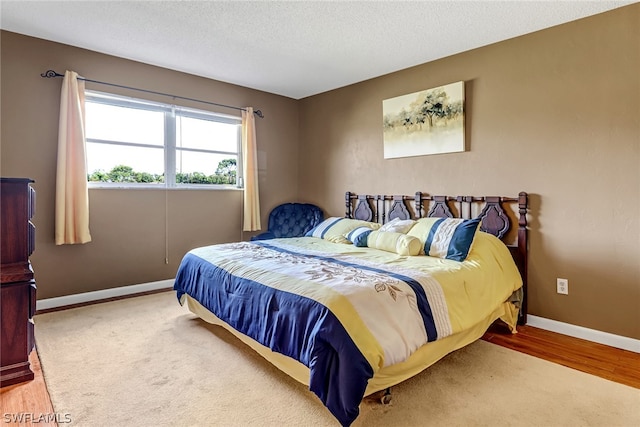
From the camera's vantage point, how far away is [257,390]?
1945mm

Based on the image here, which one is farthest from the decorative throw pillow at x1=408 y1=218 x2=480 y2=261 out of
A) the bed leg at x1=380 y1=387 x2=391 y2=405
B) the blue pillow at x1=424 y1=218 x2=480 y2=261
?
the bed leg at x1=380 y1=387 x2=391 y2=405

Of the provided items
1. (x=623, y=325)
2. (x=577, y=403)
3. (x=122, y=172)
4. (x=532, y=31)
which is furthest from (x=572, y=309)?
(x=122, y=172)

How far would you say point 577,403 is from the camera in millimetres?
1834

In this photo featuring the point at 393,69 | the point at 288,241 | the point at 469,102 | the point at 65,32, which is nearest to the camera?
the point at 65,32

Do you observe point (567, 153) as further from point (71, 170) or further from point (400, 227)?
point (71, 170)

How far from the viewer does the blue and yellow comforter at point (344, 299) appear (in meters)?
1.59

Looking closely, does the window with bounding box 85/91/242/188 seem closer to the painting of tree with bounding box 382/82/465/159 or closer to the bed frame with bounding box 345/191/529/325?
the bed frame with bounding box 345/191/529/325

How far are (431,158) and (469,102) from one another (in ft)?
2.05

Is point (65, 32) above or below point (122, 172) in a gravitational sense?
above

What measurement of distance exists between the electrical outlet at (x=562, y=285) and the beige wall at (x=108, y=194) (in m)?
3.41

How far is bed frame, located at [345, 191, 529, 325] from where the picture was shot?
2965 millimetres

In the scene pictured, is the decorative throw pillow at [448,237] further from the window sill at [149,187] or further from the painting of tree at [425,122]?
the window sill at [149,187]

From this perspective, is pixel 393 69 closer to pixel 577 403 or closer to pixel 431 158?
pixel 431 158

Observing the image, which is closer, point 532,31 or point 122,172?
point 532,31
